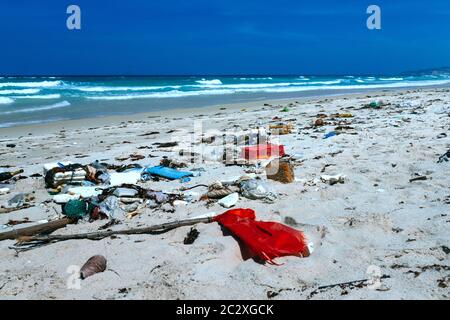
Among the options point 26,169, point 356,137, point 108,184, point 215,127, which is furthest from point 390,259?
point 215,127

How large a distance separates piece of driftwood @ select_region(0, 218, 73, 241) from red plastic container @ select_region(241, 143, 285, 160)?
274 centimetres

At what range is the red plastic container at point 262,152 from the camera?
564cm

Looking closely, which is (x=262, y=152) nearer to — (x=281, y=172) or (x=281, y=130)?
(x=281, y=172)

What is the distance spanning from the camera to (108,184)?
4.73m

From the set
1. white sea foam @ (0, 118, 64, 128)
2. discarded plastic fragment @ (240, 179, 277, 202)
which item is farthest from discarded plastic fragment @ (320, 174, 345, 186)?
white sea foam @ (0, 118, 64, 128)

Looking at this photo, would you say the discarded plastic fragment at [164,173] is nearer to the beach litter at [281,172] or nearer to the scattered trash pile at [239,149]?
the scattered trash pile at [239,149]

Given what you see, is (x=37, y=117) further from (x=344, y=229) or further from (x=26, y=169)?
(x=344, y=229)

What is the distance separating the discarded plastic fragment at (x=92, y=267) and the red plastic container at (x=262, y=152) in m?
3.15

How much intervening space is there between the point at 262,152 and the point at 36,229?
10.5 feet

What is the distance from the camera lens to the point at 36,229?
11.0 feet

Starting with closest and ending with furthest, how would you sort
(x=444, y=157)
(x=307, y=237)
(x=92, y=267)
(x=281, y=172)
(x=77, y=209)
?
(x=92, y=267), (x=307, y=237), (x=77, y=209), (x=281, y=172), (x=444, y=157)

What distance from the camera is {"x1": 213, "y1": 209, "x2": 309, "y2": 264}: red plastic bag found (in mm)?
2803

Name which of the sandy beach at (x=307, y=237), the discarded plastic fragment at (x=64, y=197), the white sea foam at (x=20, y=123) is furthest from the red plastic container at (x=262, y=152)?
the white sea foam at (x=20, y=123)

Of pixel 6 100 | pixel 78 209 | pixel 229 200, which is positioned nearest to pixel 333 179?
pixel 229 200
